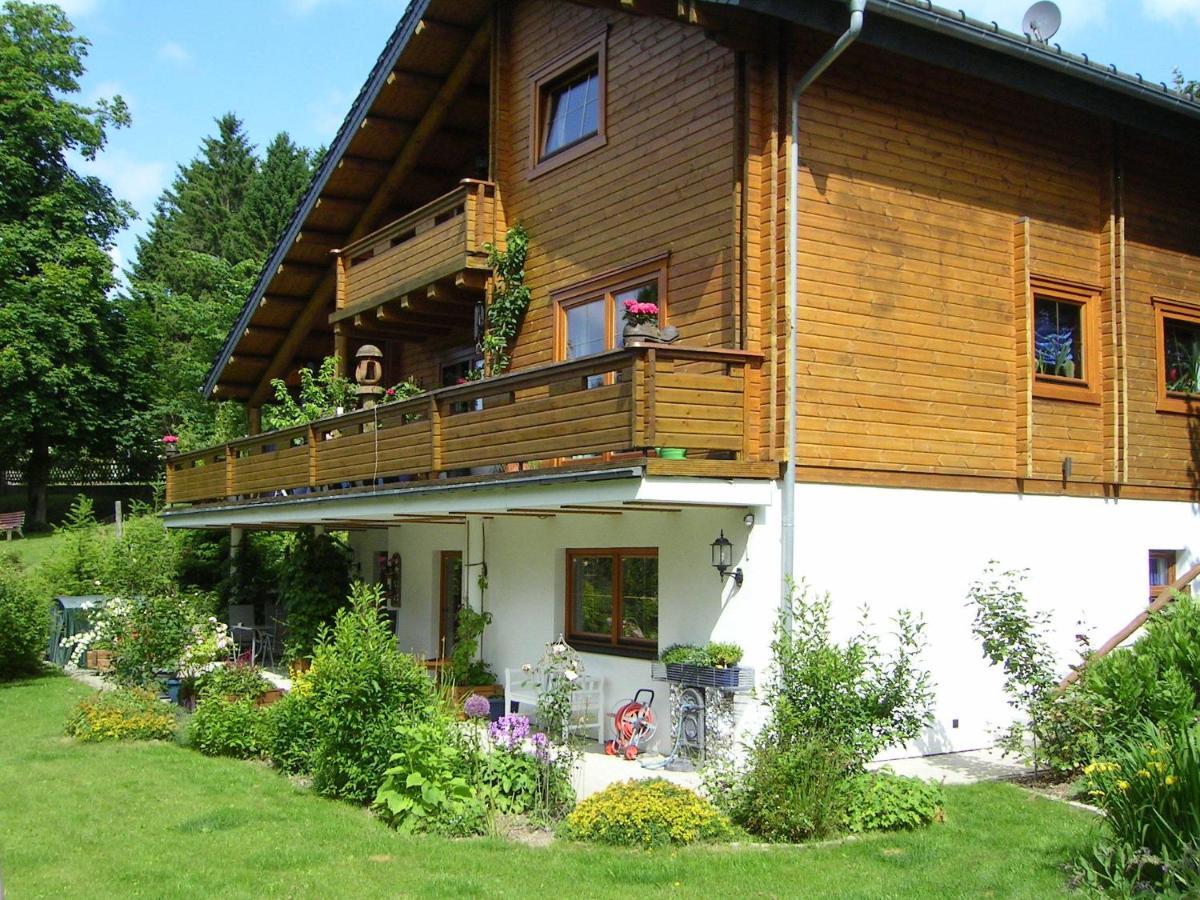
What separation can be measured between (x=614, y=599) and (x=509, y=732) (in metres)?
3.38

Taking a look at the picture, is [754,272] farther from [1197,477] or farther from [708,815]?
[1197,477]

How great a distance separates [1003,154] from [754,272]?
365cm

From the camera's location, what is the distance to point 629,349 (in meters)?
10.4

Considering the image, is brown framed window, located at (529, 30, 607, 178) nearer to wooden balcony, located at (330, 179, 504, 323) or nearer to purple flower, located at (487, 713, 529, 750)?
wooden balcony, located at (330, 179, 504, 323)

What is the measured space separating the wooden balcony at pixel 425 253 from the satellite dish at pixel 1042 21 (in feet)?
21.9

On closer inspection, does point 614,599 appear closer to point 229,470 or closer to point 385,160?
point 385,160

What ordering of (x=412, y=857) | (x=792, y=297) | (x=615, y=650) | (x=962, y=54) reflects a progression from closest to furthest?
(x=412, y=857) < (x=792, y=297) < (x=962, y=54) < (x=615, y=650)

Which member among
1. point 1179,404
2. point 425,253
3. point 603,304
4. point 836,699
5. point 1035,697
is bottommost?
point 1035,697

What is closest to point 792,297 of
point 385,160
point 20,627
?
point 385,160

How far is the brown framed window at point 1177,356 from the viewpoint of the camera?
1434cm

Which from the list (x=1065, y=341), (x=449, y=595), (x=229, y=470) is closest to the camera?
(x=1065, y=341)

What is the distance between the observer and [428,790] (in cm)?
952

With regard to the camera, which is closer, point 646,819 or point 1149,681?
point 646,819

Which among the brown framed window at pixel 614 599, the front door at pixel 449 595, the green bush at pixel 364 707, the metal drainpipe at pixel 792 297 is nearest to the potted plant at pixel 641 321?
the metal drainpipe at pixel 792 297
